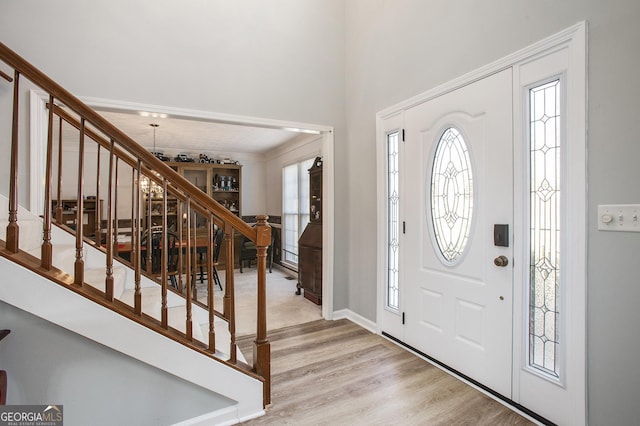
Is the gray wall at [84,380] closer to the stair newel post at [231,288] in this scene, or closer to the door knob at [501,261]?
the stair newel post at [231,288]

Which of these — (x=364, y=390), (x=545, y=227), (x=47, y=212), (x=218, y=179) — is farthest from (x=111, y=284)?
(x=218, y=179)

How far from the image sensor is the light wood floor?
6.05 feet

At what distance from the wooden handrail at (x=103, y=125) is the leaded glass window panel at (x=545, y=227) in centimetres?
178

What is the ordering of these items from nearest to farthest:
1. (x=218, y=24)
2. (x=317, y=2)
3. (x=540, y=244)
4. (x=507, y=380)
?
(x=540, y=244)
(x=507, y=380)
(x=218, y=24)
(x=317, y=2)

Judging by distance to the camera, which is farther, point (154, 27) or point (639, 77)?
point (154, 27)

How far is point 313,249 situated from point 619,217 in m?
2.97

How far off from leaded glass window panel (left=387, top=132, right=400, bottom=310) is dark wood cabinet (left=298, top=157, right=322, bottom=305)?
3.52ft

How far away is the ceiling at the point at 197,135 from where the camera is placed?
14.8 ft

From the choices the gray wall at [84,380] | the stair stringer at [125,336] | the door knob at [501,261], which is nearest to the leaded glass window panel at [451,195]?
the door knob at [501,261]

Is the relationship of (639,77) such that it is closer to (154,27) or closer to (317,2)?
(317,2)

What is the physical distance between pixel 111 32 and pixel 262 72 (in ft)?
4.22

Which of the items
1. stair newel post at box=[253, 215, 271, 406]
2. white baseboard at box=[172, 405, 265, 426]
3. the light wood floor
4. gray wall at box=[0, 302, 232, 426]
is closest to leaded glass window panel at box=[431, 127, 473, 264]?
the light wood floor

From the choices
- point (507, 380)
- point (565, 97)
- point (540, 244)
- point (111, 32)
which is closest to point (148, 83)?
point (111, 32)

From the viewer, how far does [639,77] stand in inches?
55.7
